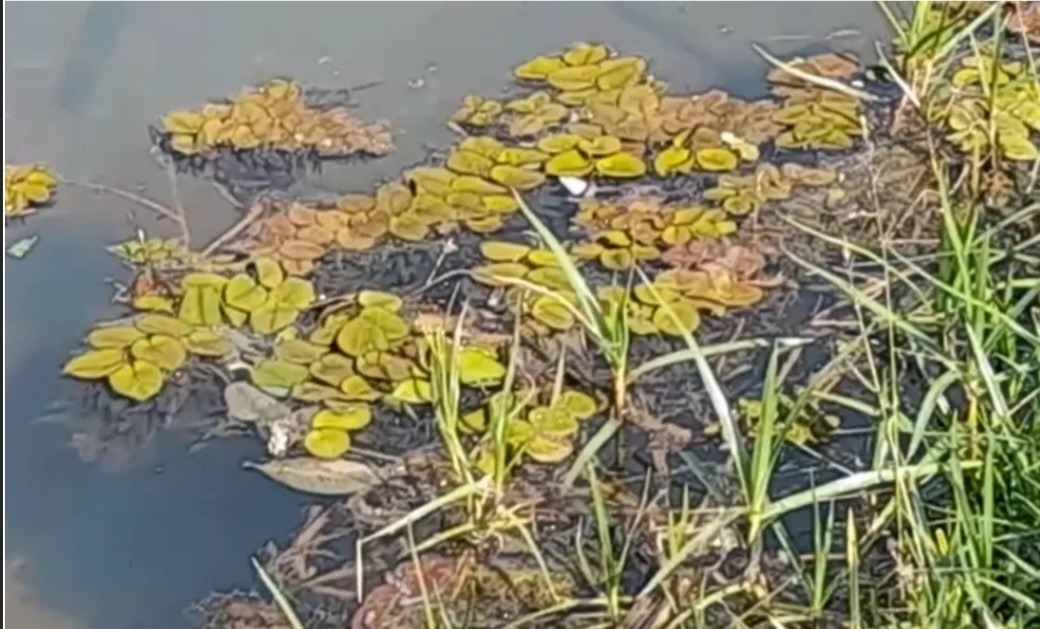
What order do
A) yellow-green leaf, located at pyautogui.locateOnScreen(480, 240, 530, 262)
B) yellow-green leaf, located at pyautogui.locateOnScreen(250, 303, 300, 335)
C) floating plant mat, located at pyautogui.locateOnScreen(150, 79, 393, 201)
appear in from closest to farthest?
yellow-green leaf, located at pyautogui.locateOnScreen(250, 303, 300, 335)
yellow-green leaf, located at pyautogui.locateOnScreen(480, 240, 530, 262)
floating plant mat, located at pyautogui.locateOnScreen(150, 79, 393, 201)

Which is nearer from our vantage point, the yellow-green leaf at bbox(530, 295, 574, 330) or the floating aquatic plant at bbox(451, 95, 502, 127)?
the yellow-green leaf at bbox(530, 295, 574, 330)

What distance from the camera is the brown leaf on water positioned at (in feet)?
6.98

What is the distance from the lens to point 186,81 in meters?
2.89

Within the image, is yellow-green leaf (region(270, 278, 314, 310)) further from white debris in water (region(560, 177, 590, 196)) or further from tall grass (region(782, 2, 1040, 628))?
tall grass (region(782, 2, 1040, 628))

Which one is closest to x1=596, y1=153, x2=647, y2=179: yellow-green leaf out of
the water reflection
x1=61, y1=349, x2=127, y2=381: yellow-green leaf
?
x1=61, y1=349, x2=127, y2=381: yellow-green leaf

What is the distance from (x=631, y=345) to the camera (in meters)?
2.30

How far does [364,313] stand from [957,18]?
99 cm

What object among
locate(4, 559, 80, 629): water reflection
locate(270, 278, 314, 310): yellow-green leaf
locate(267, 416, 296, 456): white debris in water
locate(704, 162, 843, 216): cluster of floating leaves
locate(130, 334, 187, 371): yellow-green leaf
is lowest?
locate(4, 559, 80, 629): water reflection

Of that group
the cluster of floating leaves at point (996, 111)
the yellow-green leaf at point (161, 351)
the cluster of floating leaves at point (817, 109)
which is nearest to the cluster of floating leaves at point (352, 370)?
the yellow-green leaf at point (161, 351)

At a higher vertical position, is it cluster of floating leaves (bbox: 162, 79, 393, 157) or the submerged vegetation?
cluster of floating leaves (bbox: 162, 79, 393, 157)

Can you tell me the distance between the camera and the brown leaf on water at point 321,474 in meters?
2.13

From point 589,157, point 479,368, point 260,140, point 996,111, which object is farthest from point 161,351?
point 996,111

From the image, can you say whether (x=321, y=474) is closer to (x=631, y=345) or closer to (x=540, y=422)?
(x=540, y=422)

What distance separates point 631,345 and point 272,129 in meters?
0.77
